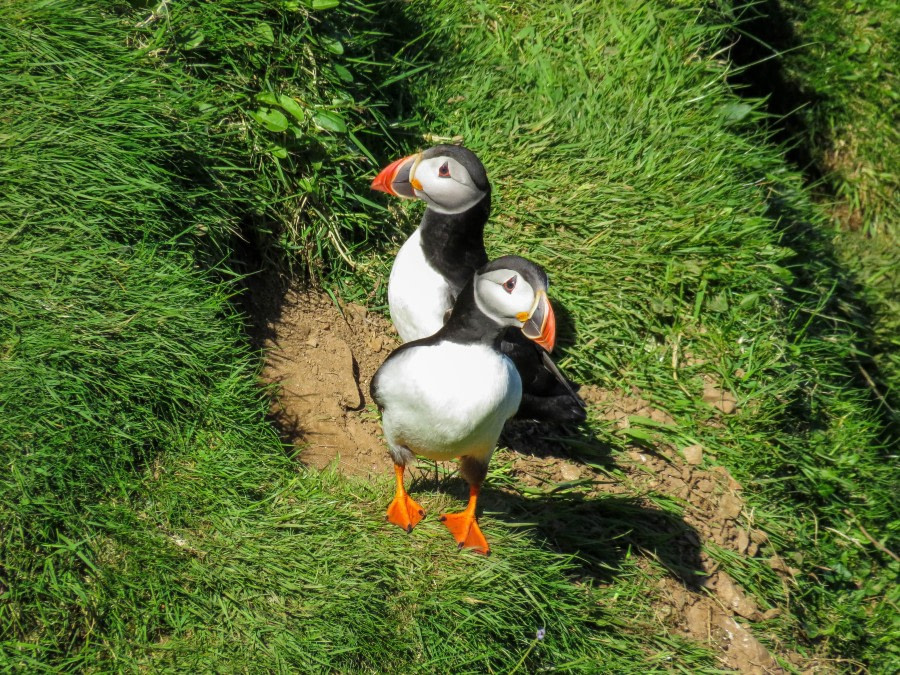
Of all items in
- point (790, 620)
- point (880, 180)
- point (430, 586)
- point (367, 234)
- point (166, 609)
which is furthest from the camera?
point (880, 180)

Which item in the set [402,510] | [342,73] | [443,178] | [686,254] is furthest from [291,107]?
[686,254]

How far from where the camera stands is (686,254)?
15.7 ft

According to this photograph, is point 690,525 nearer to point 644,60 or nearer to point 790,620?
point 790,620

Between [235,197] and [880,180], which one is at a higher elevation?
[235,197]

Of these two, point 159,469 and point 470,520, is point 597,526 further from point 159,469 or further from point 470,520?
point 159,469

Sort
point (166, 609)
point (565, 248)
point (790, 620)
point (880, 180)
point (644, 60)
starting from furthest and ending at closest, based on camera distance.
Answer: point (880, 180), point (644, 60), point (565, 248), point (790, 620), point (166, 609)

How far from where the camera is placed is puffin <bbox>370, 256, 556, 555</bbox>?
3.01m

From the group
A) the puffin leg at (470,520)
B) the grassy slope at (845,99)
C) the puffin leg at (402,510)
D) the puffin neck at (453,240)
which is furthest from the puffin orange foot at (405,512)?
the grassy slope at (845,99)

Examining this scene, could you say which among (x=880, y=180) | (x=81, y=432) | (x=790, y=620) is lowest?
(x=790, y=620)

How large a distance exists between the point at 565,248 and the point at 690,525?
1.55m

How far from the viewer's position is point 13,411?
2834 mm

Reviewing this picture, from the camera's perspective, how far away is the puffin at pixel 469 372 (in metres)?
3.01

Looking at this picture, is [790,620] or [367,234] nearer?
[790,620]

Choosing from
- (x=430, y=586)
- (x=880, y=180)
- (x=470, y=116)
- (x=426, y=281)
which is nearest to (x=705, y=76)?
(x=470, y=116)
